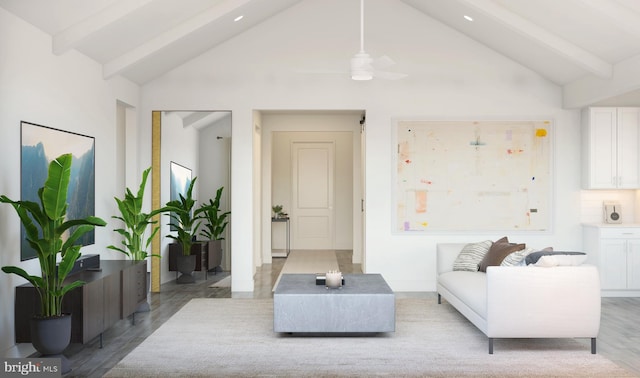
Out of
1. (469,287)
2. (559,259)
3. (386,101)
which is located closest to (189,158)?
(386,101)

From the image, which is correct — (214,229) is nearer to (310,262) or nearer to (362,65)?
(310,262)

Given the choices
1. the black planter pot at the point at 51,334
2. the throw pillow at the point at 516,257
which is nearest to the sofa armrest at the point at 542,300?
the throw pillow at the point at 516,257

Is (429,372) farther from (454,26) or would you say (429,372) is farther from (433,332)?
(454,26)

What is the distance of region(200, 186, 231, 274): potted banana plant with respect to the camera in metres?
8.91

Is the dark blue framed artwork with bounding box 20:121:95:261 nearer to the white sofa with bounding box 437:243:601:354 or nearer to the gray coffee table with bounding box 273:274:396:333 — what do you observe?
the gray coffee table with bounding box 273:274:396:333

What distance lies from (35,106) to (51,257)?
1.29 m

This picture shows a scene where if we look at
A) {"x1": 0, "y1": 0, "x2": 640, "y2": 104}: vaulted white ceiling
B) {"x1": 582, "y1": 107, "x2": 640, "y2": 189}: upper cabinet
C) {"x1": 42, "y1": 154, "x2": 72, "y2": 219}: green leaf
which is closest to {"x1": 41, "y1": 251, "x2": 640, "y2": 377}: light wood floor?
{"x1": 42, "y1": 154, "x2": 72, "y2": 219}: green leaf

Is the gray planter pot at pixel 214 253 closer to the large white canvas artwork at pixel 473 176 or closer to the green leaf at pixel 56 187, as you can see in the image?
the large white canvas artwork at pixel 473 176

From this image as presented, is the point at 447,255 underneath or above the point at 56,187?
underneath

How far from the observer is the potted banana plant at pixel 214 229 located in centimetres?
891

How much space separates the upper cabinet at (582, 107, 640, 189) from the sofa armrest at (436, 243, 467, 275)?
205cm

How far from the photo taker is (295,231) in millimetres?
12938

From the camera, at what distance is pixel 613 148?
763 centimetres

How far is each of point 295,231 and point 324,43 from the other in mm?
5729
